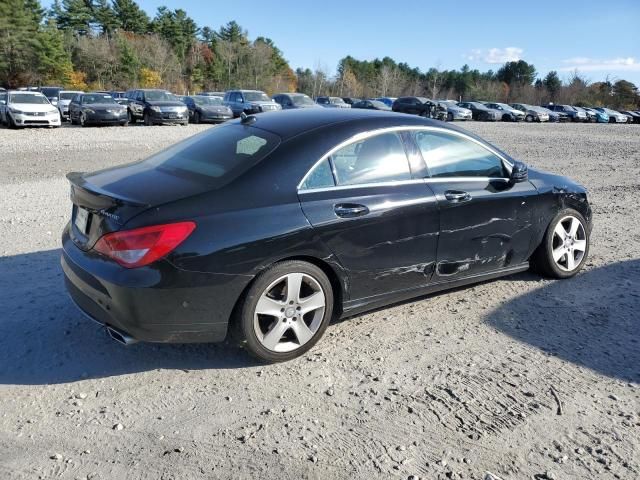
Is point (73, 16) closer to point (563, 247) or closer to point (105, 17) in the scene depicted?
point (105, 17)

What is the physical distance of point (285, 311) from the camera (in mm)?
3451

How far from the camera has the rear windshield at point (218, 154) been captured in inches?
139

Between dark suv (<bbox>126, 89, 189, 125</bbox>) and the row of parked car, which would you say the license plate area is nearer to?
the row of parked car

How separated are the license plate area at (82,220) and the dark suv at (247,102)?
2471 cm

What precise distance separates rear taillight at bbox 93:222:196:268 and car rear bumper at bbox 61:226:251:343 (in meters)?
0.05

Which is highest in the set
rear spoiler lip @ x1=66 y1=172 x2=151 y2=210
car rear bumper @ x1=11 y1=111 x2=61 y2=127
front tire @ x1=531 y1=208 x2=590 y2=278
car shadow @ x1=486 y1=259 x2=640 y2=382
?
rear spoiler lip @ x1=66 y1=172 x2=151 y2=210

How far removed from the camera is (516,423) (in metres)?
2.93

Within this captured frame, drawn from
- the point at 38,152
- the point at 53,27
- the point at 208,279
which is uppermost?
the point at 53,27

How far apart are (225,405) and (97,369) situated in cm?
94

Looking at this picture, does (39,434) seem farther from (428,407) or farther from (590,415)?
(590,415)

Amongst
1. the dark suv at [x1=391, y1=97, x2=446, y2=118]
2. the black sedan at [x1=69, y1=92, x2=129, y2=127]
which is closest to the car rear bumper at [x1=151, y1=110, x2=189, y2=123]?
the black sedan at [x1=69, y1=92, x2=129, y2=127]

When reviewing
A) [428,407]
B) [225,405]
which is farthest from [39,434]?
[428,407]

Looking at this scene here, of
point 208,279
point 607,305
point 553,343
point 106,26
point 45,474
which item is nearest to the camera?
point 45,474

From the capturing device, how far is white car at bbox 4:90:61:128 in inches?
774
